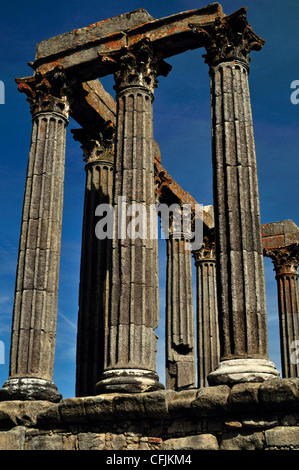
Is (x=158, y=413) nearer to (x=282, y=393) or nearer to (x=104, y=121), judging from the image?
(x=282, y=393)

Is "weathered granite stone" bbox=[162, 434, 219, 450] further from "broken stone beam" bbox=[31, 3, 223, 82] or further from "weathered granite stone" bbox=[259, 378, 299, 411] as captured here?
"broken stone beam" bbox=[31, 3, 223, 82]

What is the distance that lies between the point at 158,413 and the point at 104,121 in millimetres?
12426

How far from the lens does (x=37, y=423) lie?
15984 mm

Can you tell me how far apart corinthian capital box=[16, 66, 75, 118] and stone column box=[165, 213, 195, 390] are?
10225 mm

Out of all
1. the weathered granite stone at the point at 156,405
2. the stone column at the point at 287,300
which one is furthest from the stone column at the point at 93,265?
the stone column at the point at 287,300

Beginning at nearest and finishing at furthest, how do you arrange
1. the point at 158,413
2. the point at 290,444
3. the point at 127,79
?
the point at 290,444, the point at 158,413, the point at 127,79

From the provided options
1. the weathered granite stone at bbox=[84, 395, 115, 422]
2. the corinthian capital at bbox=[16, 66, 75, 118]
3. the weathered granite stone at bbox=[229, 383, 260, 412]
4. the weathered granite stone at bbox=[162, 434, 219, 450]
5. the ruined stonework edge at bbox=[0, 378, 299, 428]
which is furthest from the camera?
the corinthian capital at bbox=[16, 66, 75, 118]

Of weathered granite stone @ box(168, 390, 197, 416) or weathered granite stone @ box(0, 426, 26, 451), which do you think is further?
weathered granite stone @ box(0, 426, 26, 451)

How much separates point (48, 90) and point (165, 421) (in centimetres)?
1154

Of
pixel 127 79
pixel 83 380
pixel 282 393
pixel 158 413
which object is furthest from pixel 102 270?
pixel 282 393

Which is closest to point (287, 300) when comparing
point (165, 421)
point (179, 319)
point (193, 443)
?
point (179, 319)

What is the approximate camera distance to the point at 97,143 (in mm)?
23844

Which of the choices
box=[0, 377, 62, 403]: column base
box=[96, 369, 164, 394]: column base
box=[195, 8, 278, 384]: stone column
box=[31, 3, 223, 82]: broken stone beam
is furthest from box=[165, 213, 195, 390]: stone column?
box=[195, 8, 278, 384]: stone column

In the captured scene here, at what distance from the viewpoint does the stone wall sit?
1304cm
